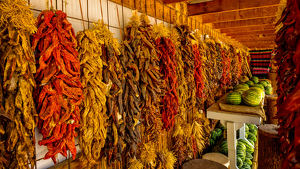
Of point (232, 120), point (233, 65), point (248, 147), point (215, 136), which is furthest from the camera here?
point (233, 65)

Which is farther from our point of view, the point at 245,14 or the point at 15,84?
the point at 245,14

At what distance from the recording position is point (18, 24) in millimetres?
927

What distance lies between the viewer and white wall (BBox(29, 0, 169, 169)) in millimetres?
1208

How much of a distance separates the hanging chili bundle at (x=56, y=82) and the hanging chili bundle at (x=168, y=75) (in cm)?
100

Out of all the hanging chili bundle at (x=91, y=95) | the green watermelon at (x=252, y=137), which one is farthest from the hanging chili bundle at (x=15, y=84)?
the green watermelon at (x=252, y=137)

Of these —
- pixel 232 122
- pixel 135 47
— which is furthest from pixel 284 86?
pixel 232 122

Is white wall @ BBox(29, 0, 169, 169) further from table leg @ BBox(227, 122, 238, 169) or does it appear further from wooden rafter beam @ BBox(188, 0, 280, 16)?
table leg @ BBox(227, 122, 238, 169)

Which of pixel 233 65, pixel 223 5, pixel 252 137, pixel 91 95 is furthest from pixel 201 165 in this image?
pixel 233 65

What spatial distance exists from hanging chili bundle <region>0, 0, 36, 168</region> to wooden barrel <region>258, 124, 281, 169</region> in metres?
1.79

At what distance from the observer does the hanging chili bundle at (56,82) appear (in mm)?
1055

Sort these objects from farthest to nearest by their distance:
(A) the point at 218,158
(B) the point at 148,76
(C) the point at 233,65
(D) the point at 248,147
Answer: (C) the point at 233,65
(D) the point at 248,147
(A) the point at 218,158
(B) the point at 148,76

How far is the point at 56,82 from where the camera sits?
108 centimetres

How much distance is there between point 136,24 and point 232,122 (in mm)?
2055

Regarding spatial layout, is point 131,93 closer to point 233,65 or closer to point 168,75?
point 168,75
